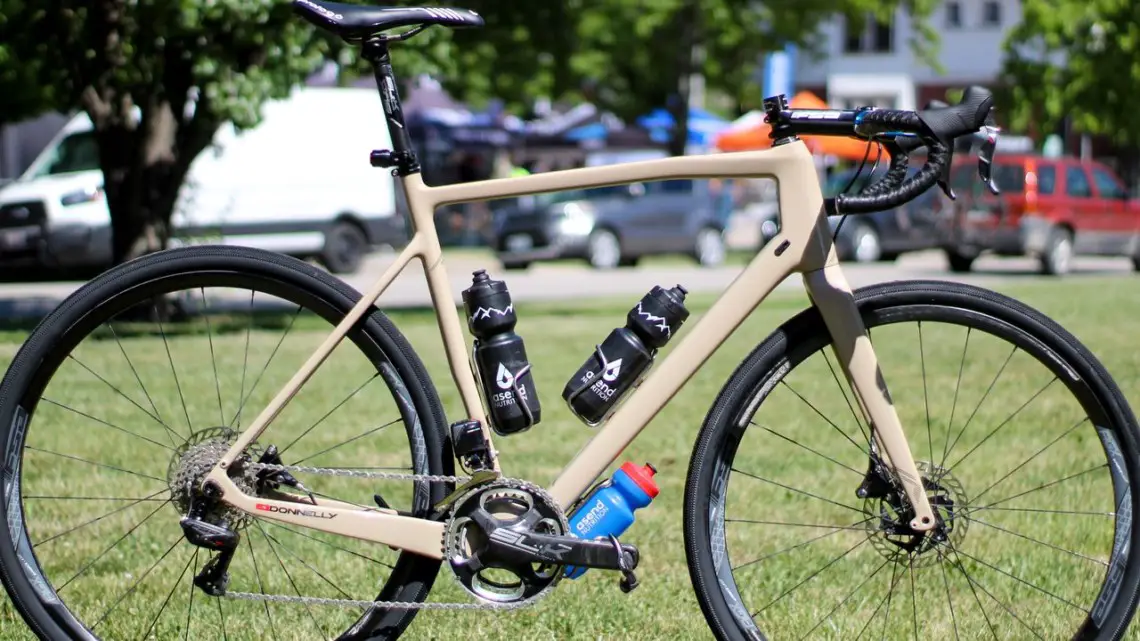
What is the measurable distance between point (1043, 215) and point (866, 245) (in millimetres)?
3131

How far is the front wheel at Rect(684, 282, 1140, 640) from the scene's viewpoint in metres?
3.35

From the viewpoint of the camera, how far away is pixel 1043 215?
81.5 feet

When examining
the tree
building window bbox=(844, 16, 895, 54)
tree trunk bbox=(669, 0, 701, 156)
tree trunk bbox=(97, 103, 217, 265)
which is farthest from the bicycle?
building window bbox=(844, 16, 895, 54)

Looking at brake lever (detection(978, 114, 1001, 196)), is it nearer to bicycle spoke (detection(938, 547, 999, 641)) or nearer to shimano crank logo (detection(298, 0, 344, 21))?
bicycle spoke (detection(938, 547, 999, 641))

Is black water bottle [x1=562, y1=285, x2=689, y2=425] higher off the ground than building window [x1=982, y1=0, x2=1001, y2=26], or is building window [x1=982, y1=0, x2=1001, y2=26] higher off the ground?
black water bottle [x1=562, y1=285, x2=689, y2=425]

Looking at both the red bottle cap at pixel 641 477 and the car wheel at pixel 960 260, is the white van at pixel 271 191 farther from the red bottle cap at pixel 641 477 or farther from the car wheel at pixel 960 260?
the red bottle cap at pixel 641 477

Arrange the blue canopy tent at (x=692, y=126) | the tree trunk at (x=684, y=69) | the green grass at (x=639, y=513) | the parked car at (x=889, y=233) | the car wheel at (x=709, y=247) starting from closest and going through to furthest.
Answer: the green grass at (x=639, y=513) → the parked car at (x=889, y=233) → the car wheel at (x=709, y=247) → the tree trunk at (x=684, y=69) → the blue canopy tent at (x=692, y=126)

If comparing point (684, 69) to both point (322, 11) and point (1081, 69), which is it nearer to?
point (1081, 69)

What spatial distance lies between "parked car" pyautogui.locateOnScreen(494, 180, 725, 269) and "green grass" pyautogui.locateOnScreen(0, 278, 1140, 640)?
16.5m

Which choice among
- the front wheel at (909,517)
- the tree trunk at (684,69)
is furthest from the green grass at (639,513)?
the tree trunk at (684,69)

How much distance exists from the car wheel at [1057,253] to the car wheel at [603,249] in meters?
6.70

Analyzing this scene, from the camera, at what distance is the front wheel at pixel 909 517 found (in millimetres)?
3354

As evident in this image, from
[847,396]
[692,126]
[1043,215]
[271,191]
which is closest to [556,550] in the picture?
[847,396]

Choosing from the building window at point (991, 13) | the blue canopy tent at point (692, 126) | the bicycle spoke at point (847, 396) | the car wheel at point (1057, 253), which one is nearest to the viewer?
the bicycle spoke at point (847, 396)
